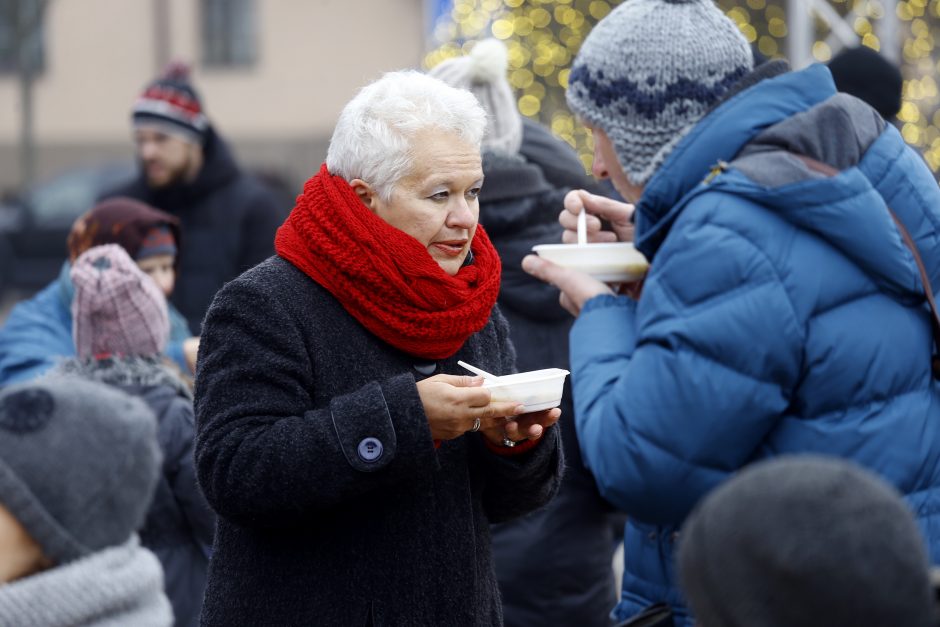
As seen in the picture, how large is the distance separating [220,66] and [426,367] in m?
21.8

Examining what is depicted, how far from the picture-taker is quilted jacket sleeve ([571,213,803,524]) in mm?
2287

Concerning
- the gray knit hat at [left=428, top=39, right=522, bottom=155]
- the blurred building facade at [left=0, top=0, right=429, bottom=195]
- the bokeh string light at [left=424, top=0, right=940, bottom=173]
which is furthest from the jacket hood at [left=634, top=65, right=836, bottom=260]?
the blurred building facade at [left=0, top=0, right=429, bottom=195]

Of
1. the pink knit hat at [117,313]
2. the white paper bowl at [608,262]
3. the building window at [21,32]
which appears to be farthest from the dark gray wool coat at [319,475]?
the building window at [21,32]

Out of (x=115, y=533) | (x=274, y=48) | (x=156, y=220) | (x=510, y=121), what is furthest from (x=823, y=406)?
(x=274, y=48)

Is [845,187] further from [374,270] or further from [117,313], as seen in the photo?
[117,313]

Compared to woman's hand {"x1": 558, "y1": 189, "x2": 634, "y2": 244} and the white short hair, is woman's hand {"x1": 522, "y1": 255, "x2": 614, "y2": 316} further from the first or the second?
the white short hair

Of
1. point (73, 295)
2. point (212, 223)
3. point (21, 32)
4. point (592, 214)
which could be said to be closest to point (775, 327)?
point (592, 214)

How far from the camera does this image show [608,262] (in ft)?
9.08

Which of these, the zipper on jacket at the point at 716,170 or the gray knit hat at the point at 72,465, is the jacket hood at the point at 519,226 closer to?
the zipper on jacket at the point at 716,170

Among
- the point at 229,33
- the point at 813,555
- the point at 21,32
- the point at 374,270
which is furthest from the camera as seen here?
the point at 229,33

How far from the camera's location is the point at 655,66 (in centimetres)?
267

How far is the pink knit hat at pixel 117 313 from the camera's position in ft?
12.1

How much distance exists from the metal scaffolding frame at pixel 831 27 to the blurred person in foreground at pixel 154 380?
698cm

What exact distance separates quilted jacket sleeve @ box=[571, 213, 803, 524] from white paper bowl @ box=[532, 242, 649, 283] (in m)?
0.33
